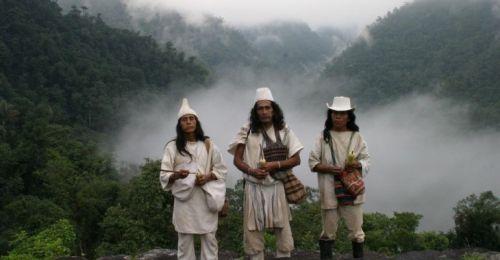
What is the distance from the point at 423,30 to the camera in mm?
112062

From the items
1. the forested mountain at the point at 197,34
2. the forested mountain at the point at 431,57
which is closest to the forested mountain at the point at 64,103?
the forested mountain at the point at 431,57

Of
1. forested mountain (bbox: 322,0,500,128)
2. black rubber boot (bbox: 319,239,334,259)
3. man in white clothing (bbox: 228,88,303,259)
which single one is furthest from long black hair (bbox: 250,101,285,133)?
forested mountain (bbox: 322,0,500,128)

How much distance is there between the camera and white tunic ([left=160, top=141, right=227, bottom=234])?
14.4 ft

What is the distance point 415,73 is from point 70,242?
3643 inches

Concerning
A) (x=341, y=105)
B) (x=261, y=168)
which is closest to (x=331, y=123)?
(x=341, y=105)

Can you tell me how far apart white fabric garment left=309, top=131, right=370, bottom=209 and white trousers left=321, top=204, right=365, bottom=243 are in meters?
0.08

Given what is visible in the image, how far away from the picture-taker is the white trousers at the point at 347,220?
186 inches

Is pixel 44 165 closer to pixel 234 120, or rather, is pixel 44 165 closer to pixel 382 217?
pixel 382 217

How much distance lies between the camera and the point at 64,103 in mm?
54125

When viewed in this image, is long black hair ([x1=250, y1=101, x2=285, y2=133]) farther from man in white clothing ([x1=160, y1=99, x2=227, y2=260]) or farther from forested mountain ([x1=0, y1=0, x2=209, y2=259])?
forested mountain ([x1=0, y1=0, x2=209, y2=259])

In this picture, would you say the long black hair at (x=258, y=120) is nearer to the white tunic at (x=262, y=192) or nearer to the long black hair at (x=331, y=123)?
the white tunic at (x=262, y=192)

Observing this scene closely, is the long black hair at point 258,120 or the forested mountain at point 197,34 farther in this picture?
the forested mountain at point 197,34

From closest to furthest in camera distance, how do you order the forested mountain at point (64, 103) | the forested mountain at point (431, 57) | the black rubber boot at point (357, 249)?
the black rubber boot at point (357, 249) → the forested mountain at point (64, 103) → the forested mountain at point (431, 57)

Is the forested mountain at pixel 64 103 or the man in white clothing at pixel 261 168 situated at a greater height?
the forested mountain at pixel 64 103
